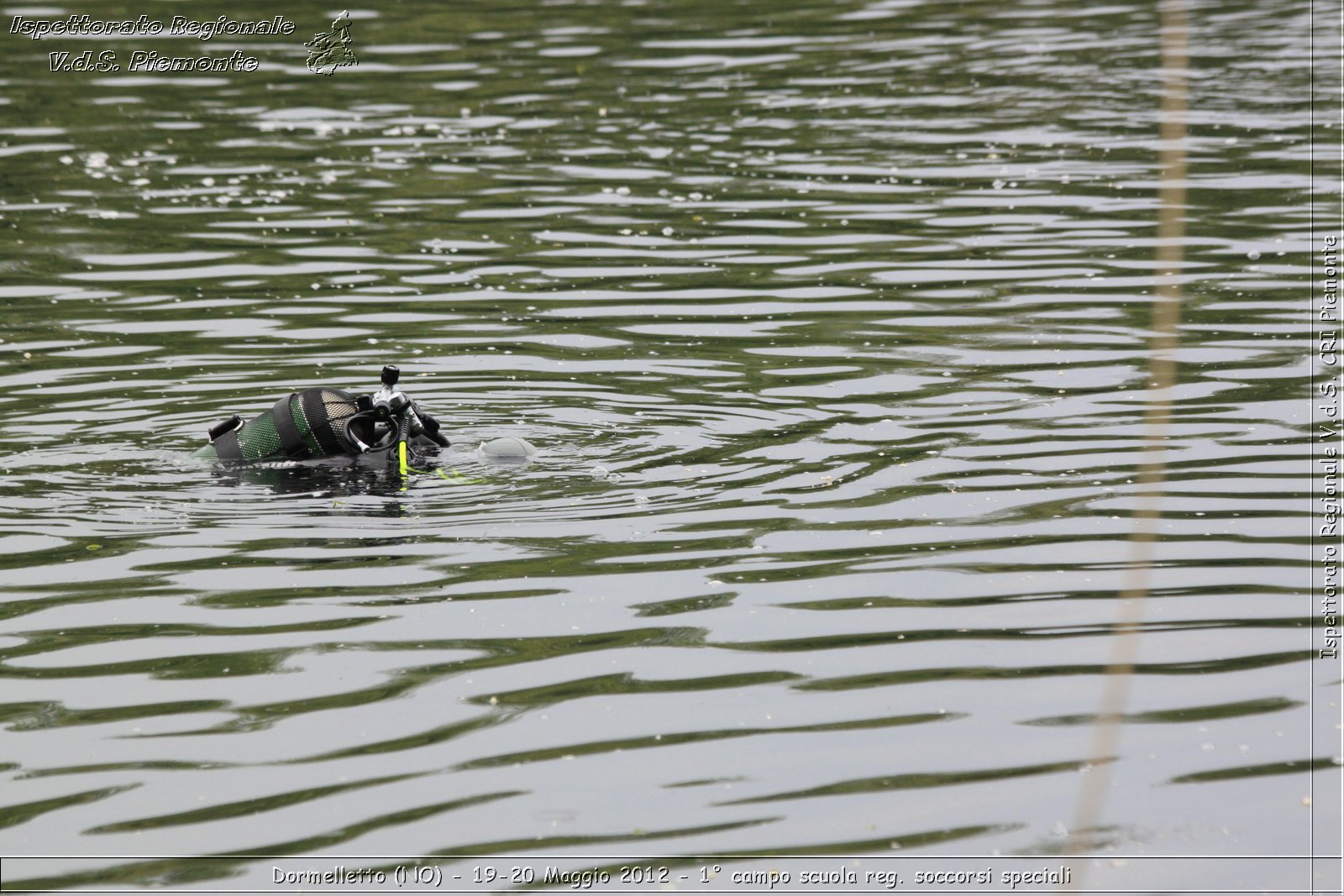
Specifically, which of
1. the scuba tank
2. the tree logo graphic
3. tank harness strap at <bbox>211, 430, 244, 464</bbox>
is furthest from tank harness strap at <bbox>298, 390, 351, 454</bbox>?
the tree logo graphic

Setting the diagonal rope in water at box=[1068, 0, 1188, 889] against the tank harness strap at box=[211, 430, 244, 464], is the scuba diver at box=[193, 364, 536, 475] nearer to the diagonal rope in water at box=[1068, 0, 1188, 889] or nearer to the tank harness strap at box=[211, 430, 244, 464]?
the tank harness strap at box=[211, 430, 244, 464]

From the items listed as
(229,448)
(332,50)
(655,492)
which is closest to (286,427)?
(229,448)

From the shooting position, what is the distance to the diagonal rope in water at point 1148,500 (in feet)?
10.9

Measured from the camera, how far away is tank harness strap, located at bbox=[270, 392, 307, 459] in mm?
9734

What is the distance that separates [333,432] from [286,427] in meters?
0.26

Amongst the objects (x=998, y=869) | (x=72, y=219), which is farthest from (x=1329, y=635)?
(x=72, y=219)

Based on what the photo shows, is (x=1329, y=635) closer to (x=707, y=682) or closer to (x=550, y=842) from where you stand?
(x=707, y=682)

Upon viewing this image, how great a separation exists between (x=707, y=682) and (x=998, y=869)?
1755 mm

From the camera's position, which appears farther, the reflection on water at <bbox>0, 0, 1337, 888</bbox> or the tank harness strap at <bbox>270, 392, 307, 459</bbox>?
the tank harness strap at <bbox>270, 392, 307, 459</bbox>

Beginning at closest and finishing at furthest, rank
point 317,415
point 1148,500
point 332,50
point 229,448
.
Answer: point 1148,500 → point 317,415 → point 229,448 → point 332,50

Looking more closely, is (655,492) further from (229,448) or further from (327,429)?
(229,448)

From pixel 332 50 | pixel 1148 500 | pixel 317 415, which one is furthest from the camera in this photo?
pixel 332 50

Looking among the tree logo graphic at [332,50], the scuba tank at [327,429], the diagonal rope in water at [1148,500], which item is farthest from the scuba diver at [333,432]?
the tree logo graphic at [332,50]

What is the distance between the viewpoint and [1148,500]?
843 centimetres
